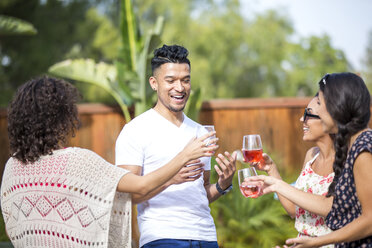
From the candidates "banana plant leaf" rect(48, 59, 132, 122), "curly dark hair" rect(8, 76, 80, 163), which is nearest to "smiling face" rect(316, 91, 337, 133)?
"curly dark hair" rect(8, 76, 80, 163)

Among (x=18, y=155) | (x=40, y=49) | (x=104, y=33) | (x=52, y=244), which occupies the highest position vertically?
(x=104, y=33)

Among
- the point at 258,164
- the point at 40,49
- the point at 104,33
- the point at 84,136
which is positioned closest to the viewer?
the point at 258,164

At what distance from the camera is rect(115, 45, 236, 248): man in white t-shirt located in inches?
118

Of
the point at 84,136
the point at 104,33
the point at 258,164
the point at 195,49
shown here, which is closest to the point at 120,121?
the point at 84,136

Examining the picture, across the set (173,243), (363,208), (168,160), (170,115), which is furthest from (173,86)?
(363,208)

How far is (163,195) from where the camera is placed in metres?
3.07

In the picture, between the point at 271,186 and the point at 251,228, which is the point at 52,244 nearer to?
the point at 271,186

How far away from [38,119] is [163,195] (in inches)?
37.3

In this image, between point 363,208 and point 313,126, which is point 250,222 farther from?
point 363,208

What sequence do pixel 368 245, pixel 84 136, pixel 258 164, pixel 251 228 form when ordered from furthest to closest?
pixel 84 136
pixel 251 228
pixel 258 164
pixel 368 245

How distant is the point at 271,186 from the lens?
259cm

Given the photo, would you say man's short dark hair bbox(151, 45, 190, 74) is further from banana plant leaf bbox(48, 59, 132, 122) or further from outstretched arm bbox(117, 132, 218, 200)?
banana plant leaf bbox(48, 59, 132, 122)

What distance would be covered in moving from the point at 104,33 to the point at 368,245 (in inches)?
801

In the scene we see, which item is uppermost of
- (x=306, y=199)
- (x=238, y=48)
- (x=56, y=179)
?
(x=238, y=48)
